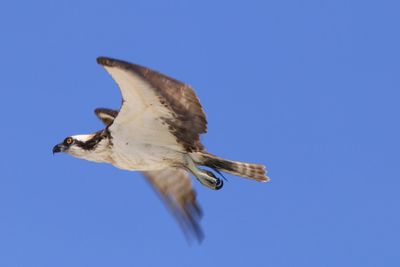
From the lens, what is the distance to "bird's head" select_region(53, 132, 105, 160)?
17.1 meters

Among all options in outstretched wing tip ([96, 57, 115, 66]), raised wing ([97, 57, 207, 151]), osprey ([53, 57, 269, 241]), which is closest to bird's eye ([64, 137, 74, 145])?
osprey ([53, 57, 269, 241])

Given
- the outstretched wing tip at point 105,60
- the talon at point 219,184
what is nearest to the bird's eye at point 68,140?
the talon at point 219,184

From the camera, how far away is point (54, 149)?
1786cm

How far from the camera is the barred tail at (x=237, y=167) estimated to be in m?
16.9

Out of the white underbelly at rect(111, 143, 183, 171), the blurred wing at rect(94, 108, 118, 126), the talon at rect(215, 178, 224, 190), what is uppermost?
the blurred wing at rect(94, 108, 118, 126)

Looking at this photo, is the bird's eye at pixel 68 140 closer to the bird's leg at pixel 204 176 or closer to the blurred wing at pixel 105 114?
the blurred wing at pixel 105 114

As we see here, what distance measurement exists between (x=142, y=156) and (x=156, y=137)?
0.44 m

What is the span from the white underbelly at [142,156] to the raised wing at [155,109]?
0.44ft

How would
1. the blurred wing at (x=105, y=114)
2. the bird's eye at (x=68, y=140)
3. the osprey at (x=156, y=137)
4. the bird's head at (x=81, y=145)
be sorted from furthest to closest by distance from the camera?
the blurred wing at (x=105, y=114) → the bird's eye at (x=68, y=140) → the bird's head at (x=81, y=145) → the osprey at (x=156, y=137)

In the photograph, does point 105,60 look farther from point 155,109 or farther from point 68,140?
point 68,140

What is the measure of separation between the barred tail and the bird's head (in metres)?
1.65

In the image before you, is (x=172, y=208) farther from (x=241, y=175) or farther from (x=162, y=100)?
(x=162, y=100)

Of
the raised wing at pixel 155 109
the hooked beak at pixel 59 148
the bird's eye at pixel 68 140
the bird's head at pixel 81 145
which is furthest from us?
the hooked beak at pixel 59 148

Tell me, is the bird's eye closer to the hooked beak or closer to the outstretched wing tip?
the hooked beak
